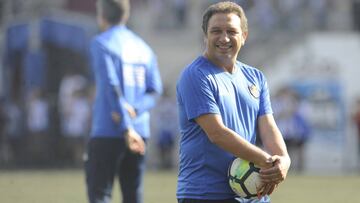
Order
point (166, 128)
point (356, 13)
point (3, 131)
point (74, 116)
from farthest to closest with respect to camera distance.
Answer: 1. point (356, 13)
2. point (3, 131)
3. point (166, 128)
4. point (74, 116)

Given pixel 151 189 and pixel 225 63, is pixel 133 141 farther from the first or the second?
pixel 151 189

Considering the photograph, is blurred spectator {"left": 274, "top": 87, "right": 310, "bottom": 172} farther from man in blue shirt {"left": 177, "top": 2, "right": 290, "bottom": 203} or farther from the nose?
the nose

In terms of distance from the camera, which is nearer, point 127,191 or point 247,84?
point 247,84

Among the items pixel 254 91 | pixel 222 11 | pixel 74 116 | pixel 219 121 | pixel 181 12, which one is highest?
pixel 222 11

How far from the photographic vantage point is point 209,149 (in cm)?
586

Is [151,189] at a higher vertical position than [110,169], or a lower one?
lower

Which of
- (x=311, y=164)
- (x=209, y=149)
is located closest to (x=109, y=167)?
(x=209, y=149)

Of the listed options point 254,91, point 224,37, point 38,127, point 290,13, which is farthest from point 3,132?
point 224,37

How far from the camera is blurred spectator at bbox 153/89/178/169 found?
26.2 metres

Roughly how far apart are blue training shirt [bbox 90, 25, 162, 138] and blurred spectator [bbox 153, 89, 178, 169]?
58.0 ft

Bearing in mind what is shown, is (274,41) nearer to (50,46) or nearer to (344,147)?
(344,147)

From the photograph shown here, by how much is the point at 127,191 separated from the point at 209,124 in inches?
104

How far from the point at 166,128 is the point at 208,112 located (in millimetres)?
20450

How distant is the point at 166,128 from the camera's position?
26188 mm
